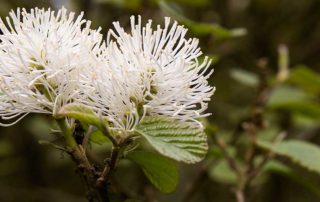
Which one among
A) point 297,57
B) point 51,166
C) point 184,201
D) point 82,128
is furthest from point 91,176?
point 51,166

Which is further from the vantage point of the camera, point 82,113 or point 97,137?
point 97,137

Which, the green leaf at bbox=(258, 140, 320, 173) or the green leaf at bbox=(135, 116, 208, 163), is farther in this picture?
the green leaf at bbox=(258, 140, 320, 173)

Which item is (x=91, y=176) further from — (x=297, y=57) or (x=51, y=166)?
(x=51, y=166)

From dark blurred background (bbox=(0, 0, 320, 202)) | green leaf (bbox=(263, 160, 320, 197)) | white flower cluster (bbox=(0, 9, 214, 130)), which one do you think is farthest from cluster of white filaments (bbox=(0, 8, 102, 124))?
dark blurred background (bbox=(0, 0, 320, 202))

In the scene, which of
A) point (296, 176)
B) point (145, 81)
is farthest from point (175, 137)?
point (296, 176)

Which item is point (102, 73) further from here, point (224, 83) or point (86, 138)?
point (224, 83)

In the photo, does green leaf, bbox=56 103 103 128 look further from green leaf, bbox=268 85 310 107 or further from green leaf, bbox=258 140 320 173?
green leaf, bbox=268 85 310 107

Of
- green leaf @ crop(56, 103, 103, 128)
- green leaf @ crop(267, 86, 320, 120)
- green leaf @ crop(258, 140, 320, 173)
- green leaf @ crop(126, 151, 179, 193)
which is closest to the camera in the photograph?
green leaf @ crop(56, 103, 103, 128)
